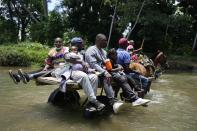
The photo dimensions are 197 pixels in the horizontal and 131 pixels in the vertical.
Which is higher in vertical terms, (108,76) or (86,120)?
(108,76)

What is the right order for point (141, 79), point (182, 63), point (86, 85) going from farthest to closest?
point (182, 63) → point (141, 79) → point (86, 85)

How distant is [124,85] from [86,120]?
1313 mm

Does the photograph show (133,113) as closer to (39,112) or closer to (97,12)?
(39,112)

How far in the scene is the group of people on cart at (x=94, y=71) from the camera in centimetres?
875

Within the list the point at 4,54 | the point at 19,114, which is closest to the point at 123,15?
the point at 4,54

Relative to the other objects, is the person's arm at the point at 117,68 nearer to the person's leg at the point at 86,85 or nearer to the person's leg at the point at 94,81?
the person's leg at the point at 94,81

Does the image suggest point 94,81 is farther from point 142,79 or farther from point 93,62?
point 142,79

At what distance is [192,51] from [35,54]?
1496 centimetres

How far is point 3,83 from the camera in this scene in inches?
589

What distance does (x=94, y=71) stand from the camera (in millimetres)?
9227

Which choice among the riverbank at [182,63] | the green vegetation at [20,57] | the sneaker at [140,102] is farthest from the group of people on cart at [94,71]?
the riverbank at [182,63]

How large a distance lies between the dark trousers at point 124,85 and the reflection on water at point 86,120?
496mm

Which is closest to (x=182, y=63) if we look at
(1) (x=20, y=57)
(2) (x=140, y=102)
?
(1) (x=20, y=57)

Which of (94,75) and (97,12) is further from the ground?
(97,12)
